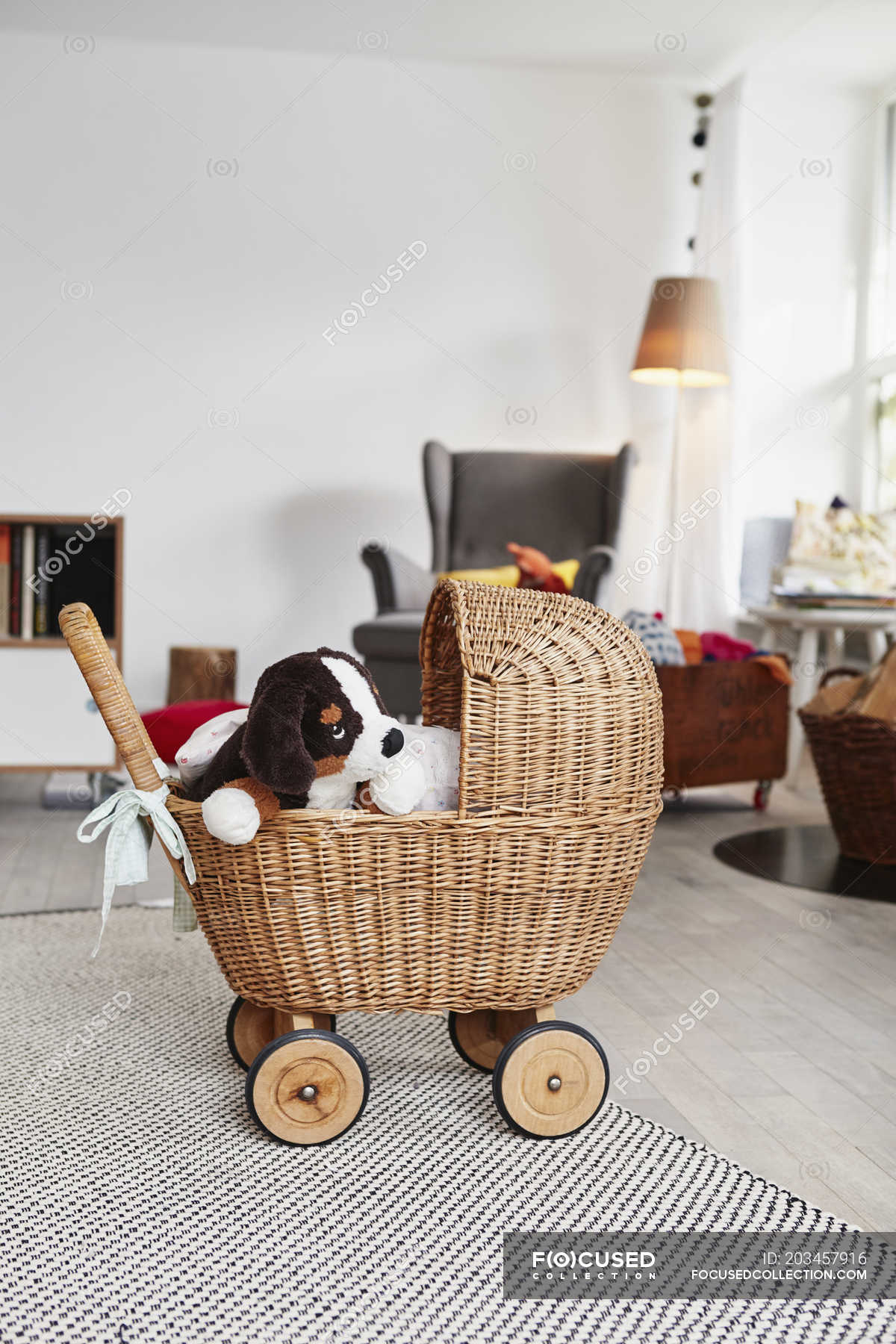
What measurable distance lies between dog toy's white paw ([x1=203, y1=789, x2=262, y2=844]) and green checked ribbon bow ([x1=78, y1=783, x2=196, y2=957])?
87 millimetres

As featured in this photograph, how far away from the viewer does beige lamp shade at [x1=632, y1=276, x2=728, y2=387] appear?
422cm

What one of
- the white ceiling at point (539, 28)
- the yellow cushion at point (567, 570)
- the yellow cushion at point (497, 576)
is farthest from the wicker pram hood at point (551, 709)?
the white ceiling at point (539, 28)

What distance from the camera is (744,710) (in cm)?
316

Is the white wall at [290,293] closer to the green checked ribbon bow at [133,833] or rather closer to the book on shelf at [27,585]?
the book on shelf at [27,585]

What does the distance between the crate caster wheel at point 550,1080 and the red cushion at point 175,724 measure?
152 cm

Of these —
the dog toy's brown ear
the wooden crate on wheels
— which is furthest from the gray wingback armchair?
the dog toy's brown ear

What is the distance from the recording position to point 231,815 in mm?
1249

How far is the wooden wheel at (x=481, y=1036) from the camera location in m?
1.57

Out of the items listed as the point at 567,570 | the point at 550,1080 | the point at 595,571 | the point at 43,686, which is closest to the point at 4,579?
the point at 43,686

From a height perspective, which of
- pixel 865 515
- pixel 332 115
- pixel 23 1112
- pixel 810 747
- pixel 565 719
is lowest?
pixel 23 1112

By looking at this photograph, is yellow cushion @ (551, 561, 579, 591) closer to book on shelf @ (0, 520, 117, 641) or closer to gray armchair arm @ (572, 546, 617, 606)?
gray armchair arm @ (572, 546, 617, 606)

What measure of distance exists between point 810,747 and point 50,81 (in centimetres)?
352

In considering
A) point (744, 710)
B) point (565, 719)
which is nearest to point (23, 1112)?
point (565, 719)

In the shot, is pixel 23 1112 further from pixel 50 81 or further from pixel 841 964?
pixel 50 81
